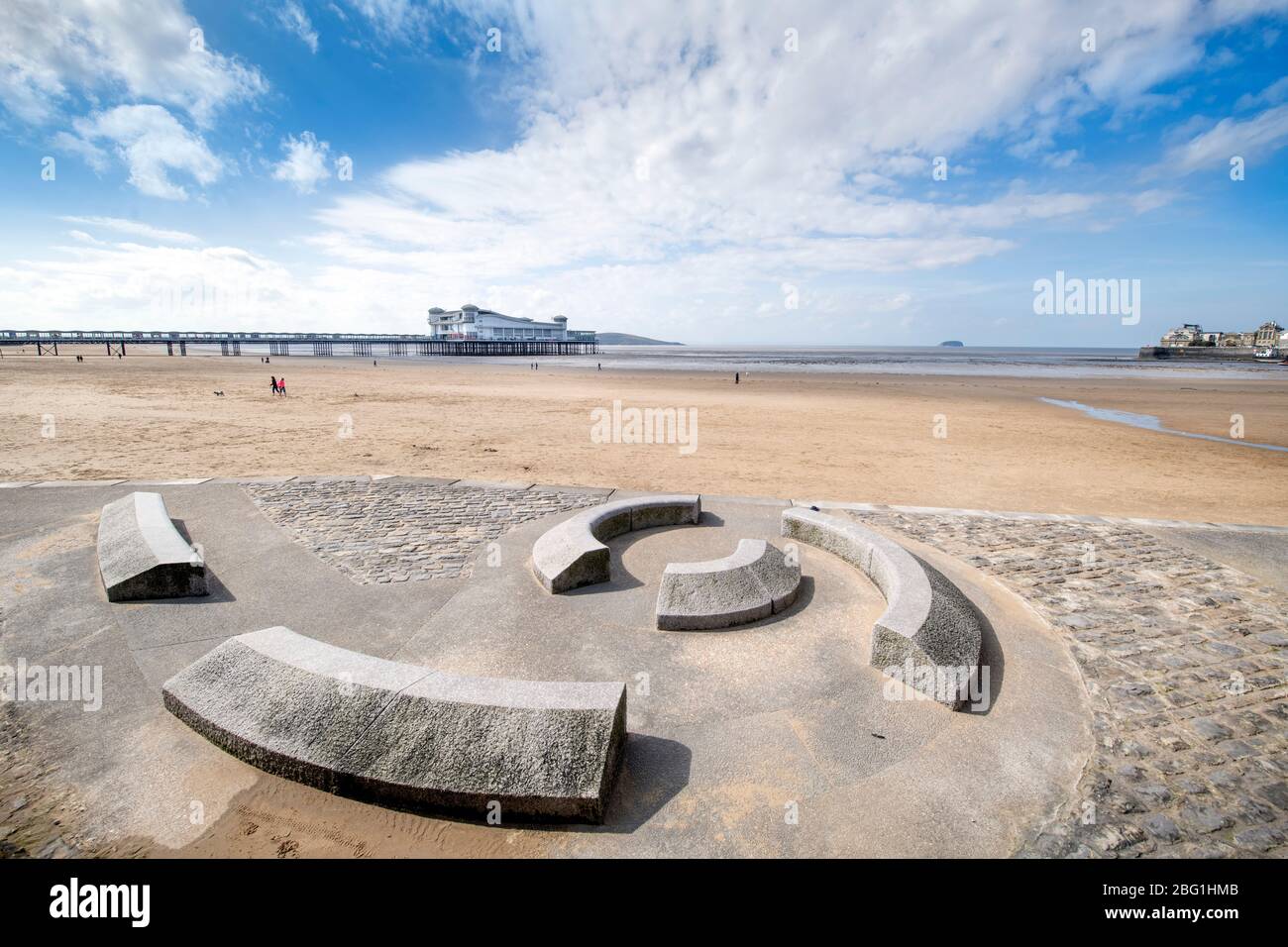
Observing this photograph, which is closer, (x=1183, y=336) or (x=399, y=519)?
(x=399, y=519)

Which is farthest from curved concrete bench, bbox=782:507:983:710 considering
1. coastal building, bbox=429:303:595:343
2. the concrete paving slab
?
coastal building, bbox=429:303:595:343

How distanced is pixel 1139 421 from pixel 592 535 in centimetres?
3145

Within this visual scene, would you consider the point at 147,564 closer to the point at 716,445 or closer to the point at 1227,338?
the point at 716,445

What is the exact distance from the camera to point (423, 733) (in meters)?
3.91

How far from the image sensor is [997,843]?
360 cm

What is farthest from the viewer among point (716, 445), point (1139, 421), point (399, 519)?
point (1139, 421)

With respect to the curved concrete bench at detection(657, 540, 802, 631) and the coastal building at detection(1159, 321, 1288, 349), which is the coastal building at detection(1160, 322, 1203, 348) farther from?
the curved concrete bench at detection(657, 540, 802, 631)

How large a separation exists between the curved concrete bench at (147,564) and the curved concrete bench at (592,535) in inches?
156

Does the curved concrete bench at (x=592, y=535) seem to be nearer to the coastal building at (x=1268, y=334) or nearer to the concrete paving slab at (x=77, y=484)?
the concrete paving slab at (x=77, y=484)

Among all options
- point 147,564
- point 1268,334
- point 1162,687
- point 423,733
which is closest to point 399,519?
point 147,564
